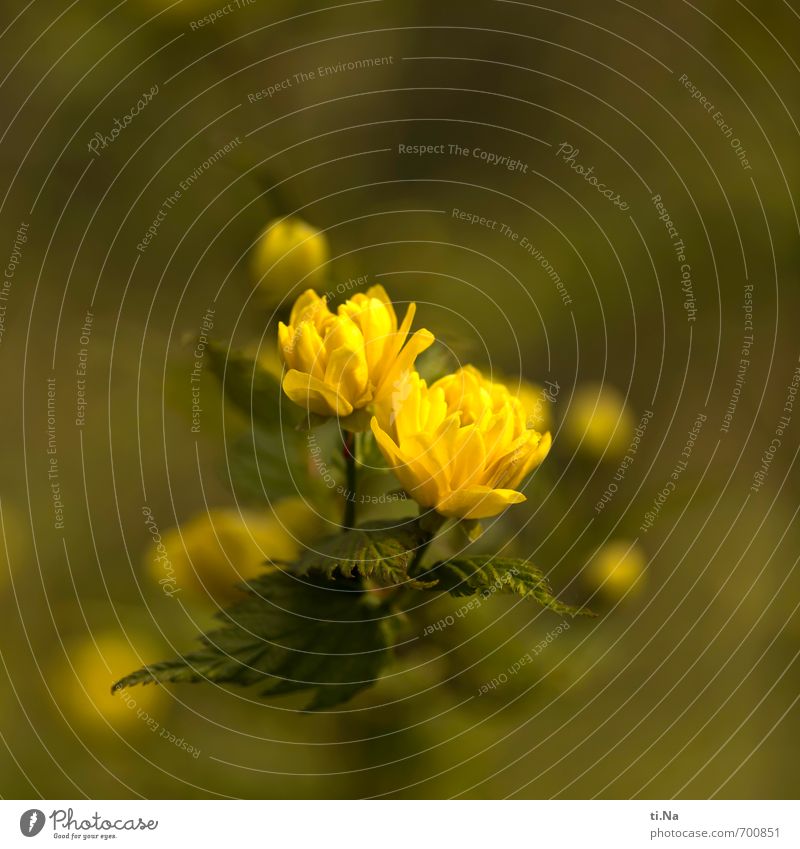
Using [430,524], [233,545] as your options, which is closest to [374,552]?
[430,524]

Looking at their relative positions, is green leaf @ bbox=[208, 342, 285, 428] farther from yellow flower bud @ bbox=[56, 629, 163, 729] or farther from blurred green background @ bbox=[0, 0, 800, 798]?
yellow flower bud @ bbox=[56, 629, 163, 729]

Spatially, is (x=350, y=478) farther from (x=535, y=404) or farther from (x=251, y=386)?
(x=535, y=404)

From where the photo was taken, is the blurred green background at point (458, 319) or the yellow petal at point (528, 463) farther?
the blurred green background at point (458, 319)

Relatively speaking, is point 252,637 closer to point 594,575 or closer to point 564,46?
point 594,575

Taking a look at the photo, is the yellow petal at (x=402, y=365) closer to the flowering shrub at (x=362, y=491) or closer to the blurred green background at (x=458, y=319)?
the flowering shrub at (x=362, y=491)

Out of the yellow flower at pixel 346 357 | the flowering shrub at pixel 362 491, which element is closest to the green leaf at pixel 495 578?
the flowering shrub at pixel 362 491
